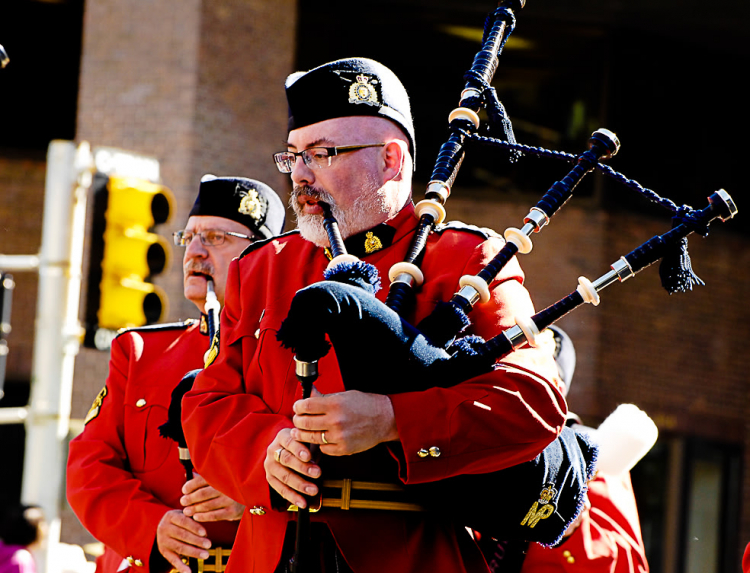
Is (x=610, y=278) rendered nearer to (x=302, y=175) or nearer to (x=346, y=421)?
(x=346, y=421)

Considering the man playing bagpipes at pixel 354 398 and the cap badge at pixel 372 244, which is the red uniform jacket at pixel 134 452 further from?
the cap badge at pixel 372 244

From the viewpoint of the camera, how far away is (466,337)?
8.96 feet

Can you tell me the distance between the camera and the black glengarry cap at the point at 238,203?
181 inches

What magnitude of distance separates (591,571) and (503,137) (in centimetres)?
194

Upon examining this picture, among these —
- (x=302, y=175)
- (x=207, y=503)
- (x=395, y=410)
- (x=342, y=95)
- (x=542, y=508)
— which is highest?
(x=342, y=95)

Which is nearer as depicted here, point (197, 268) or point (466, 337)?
point (466, 337)

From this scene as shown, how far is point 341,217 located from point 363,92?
14.3 inches

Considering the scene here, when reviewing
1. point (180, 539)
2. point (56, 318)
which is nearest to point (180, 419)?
point (180, 539)

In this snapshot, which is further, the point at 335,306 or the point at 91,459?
the point at 91,459

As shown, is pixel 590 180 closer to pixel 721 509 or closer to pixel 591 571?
pixel 721 509

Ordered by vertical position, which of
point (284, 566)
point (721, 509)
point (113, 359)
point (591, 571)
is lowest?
point (721, 509)

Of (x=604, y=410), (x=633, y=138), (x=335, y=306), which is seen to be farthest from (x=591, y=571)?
(x=633, y=138)

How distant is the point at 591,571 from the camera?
14.0 feet

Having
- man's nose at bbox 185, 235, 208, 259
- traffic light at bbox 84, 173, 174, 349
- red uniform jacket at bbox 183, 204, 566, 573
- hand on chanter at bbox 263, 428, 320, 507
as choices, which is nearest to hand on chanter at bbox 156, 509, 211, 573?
red uniform jacket at bbox 183, 204, 566, 573
